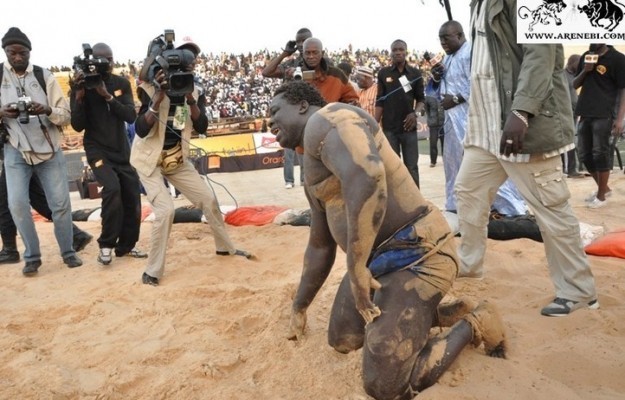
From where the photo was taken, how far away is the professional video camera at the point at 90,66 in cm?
449

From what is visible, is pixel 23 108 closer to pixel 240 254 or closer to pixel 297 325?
pixel 240 254

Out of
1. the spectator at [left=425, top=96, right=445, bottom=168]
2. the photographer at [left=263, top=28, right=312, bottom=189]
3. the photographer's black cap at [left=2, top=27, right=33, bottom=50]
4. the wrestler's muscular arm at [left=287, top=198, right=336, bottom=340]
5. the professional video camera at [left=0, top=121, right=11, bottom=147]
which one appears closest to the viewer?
the wrestler's muscular arm at [left=287, top=198, right=336, bottom=340]

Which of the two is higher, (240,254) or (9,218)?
(9,218)

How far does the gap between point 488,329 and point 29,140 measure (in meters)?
3.92

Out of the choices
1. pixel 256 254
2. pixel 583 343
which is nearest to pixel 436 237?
pixel 583 343

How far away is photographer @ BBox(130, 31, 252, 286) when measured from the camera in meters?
4.18

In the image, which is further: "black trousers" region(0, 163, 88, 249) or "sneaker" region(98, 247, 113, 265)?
Result: "black trousers" region(0, 163, 88, 249)

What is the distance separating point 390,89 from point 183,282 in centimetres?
362

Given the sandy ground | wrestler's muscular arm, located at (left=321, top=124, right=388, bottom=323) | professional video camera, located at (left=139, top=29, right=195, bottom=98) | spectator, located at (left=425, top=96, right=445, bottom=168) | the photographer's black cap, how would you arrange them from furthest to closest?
1. spectator, located at (left=425, top=96, right=445, bottom=168)
2. the photographer's black cap
3. professional video camera, located at (left=139, top=29, right=195, bottom=98)
4. the sandy ground
5. wrestler's muscular arm, located at (left=321, top=124, right=388, bottom=323)

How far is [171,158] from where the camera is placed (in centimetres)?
448

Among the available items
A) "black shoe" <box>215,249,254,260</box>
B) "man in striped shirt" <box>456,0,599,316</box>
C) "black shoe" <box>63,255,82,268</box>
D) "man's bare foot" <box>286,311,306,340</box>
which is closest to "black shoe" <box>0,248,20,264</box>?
"black shoe" <box>63,255,82,268</box>

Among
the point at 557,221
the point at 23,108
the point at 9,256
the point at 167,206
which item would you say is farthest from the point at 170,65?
the point at 557,221

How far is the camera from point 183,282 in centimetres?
419

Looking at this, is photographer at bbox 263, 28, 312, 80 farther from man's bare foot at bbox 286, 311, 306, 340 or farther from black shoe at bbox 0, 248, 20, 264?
man's bare foot at bbox 286, 311, 306, 340
